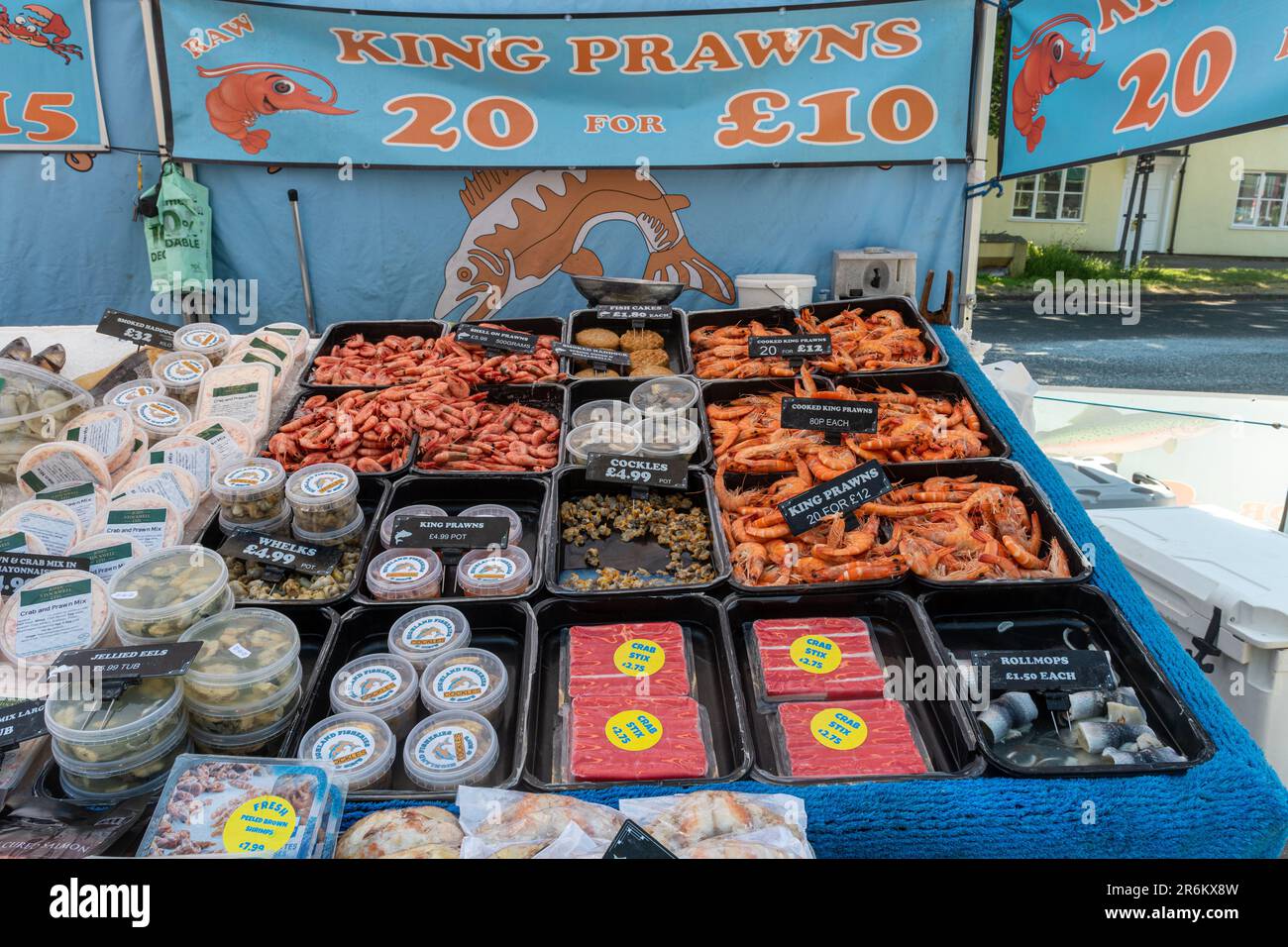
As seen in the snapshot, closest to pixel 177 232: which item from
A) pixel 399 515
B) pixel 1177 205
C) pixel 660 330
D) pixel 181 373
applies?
pixel 181 373

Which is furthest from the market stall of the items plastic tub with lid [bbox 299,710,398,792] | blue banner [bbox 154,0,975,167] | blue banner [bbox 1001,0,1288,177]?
blue banner [bbox 1001,0,1288,177]

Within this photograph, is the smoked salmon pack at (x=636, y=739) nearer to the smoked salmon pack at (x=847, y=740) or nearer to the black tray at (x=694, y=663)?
the black tray at (x=694, y=663)

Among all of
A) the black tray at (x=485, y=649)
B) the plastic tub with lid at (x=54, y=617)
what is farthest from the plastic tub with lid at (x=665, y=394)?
the plastic tub with lid at (x=54, y=617)

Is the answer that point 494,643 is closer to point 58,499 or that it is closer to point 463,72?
point 58,499

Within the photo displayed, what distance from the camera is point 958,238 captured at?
4.80 metres

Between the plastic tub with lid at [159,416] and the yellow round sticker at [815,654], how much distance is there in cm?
228

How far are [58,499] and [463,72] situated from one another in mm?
3115

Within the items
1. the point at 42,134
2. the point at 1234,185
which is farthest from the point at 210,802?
the point at 1234,185

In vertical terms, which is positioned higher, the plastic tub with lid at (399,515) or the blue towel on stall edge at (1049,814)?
the plastic tub with lid at (399,515)

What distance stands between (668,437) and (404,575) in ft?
3.76

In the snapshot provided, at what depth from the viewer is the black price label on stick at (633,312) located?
3.92 m

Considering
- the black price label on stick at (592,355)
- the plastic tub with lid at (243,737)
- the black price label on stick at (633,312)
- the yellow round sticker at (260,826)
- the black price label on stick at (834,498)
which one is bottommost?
the plastic tub with lid at (243,737)

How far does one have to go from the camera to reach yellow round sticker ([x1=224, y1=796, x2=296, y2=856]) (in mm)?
1345
